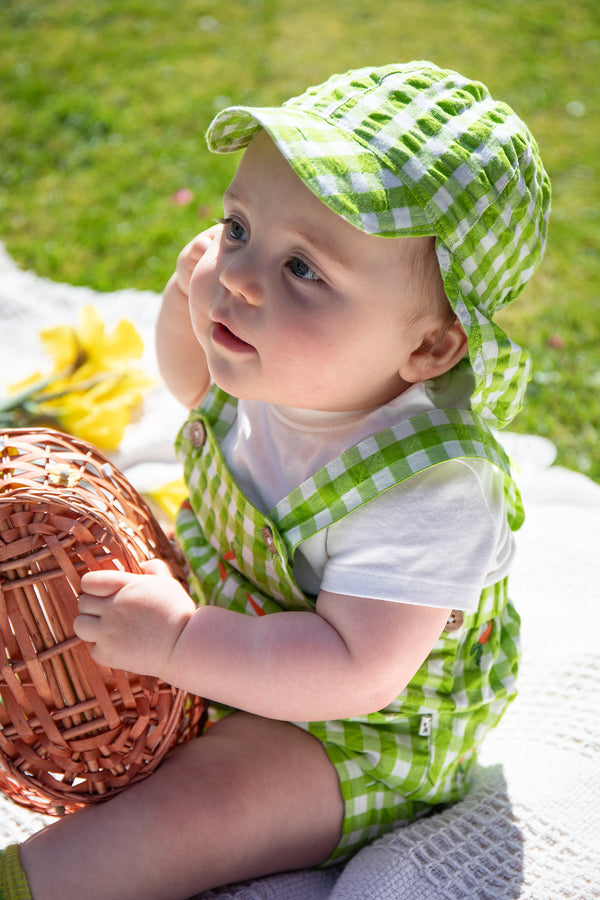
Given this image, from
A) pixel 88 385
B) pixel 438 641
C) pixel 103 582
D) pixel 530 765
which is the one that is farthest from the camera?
pixel 88 385

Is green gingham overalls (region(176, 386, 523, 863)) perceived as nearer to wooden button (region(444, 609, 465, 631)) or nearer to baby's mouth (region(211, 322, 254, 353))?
wooden button (region(444, 609, 465, 631))

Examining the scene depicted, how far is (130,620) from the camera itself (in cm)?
131

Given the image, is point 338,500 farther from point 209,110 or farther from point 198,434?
point 209,110

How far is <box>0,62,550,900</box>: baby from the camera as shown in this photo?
1224 millimetres

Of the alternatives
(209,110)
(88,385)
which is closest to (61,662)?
(88,385)

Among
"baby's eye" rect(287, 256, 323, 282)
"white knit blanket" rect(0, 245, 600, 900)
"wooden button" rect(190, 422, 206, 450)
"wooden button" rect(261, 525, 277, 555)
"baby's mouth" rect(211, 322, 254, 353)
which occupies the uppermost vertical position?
"baby's eye" rect(287, 256, 323, 282)

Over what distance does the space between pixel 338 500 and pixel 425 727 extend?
0.47 metres

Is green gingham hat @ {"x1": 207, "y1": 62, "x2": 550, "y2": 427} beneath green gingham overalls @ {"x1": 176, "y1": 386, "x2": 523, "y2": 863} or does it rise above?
above

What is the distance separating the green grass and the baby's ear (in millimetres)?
1467

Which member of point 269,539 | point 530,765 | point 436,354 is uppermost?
point 436,354

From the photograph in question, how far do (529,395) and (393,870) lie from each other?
5.91ft

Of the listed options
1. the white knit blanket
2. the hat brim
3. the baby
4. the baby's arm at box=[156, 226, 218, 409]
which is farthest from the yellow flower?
the hat brim

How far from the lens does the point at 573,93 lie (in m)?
4.75

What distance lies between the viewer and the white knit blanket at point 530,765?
1.47m
